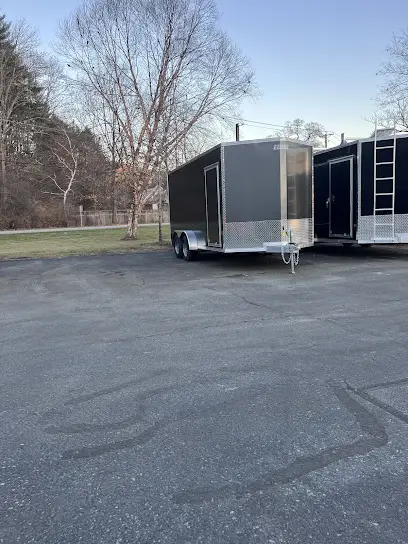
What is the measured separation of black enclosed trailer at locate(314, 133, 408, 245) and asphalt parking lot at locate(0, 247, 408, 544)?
5661mm

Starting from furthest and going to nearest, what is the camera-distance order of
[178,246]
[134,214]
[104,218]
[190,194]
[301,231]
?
1. [104,218]
2. [134,214]
3. [178,246]
4. [190,194]
5. [301,231]

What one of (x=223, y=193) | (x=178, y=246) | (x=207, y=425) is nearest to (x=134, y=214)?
(x=178, y=246)

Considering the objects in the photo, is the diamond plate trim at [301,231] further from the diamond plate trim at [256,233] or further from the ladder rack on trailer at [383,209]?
the ladder rack on trailer at [383,209]

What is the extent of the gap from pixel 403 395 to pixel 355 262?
32.1 feet

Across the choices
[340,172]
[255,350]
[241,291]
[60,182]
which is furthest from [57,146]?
[255,350]

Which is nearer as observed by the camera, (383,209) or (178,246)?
(383,209)

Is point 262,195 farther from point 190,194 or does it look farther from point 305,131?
point 305,131

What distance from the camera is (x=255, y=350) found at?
505 centimetres

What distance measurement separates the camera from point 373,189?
12.3 metres

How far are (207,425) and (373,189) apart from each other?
10.7 meters

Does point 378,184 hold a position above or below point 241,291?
above

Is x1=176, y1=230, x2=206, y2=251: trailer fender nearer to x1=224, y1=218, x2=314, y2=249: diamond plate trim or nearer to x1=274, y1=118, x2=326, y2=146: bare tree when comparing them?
x1=224, y1=218, x2=314, y2=249: diamond plate trim

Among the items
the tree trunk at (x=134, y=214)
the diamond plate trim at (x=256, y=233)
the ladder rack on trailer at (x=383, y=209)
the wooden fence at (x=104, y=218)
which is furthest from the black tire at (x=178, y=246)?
the wooden fence at (x=104, y=218)

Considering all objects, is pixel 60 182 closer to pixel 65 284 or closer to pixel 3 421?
pixel 65 284
